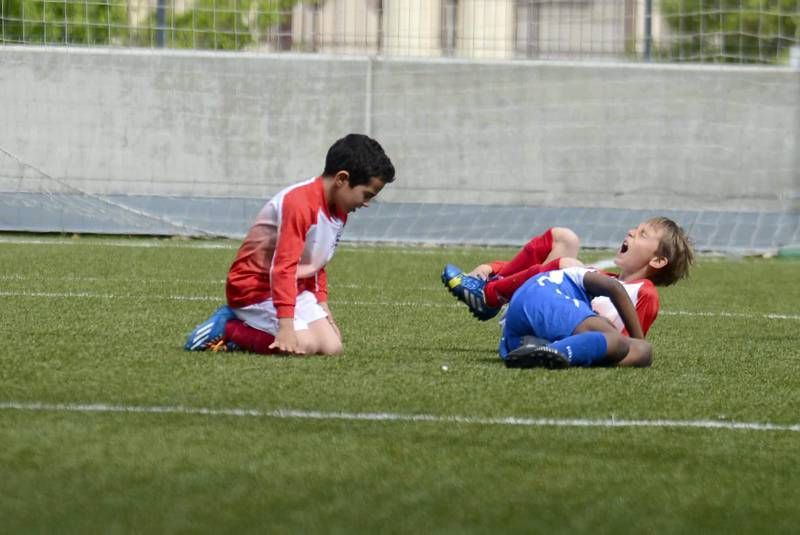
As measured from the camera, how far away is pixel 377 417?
498 centimetres

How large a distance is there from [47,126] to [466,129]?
421 centimetres

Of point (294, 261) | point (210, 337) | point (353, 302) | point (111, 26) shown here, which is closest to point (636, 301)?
point (294, 261)

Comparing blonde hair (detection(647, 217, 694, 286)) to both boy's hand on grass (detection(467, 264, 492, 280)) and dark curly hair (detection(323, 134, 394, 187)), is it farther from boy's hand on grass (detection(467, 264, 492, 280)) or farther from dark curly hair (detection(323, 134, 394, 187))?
dark curly hair (detection(323, 134, 394, 187))

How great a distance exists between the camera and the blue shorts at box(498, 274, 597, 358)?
638 cm

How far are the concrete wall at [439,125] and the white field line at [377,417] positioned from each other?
10546 millimetres

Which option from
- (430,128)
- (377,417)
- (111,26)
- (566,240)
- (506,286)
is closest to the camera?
(377,417)

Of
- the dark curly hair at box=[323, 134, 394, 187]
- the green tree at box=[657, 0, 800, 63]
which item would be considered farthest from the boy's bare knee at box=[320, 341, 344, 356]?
the green tree at box=[657, 0, 800, 63]

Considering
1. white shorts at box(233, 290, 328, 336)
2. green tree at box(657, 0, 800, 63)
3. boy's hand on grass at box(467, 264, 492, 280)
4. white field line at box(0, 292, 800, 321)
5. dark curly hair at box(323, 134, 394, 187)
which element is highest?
green tree at box(657, 0, 800, 63)

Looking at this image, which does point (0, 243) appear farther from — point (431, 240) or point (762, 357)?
point (762, 357)

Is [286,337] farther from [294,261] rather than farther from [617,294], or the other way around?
[617,294]

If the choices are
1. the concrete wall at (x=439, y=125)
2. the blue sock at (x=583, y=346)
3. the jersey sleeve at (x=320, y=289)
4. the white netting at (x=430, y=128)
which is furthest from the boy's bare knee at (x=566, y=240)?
the concrete wall at (x=439, y=125)

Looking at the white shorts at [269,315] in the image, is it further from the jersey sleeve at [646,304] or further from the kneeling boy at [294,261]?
the jersey sleeve at [646,304]

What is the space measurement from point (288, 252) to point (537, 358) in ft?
3.70

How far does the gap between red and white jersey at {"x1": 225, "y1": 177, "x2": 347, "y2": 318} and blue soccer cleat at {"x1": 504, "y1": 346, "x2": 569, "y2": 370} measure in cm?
95
